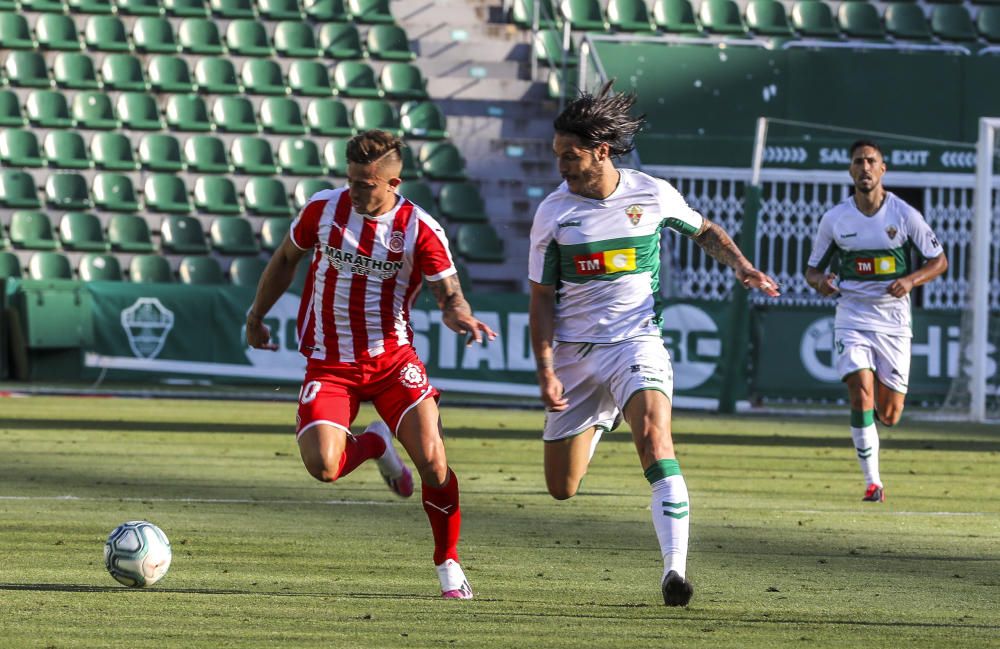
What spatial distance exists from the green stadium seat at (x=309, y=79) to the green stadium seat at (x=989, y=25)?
10.3 m

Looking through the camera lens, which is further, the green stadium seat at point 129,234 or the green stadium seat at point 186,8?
the green stadium seat at point 186,8

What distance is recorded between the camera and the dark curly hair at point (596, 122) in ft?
22.2

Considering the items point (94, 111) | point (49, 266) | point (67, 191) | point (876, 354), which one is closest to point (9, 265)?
point (49, 266)

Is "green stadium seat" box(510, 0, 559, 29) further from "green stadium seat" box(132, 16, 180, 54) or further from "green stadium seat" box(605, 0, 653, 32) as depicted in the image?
"green stadium seat" box(132, 16, 180, 54)

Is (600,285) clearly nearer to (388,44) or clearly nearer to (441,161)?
(441,161)

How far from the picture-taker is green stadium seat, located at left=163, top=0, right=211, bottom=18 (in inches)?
974

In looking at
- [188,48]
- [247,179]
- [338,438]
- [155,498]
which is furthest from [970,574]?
[188,48]

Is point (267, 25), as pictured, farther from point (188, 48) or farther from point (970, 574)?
point (970, 574)

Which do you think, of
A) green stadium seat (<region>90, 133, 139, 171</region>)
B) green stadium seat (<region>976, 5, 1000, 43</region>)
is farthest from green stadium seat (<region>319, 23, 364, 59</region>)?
green stadium seat (<region>976, 5, 1000, 43</region>)

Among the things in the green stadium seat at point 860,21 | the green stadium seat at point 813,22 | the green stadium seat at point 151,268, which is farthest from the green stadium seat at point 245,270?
the green stadium seat at point 860,21

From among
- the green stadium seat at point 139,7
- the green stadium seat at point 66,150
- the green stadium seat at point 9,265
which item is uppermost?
the green stadium seat at point 139,7

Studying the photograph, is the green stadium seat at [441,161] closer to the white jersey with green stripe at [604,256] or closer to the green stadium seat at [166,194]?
the green stadium seat at [166,194]

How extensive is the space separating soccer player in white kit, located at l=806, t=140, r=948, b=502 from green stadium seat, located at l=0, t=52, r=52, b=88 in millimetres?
15480

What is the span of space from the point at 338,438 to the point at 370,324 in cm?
52
